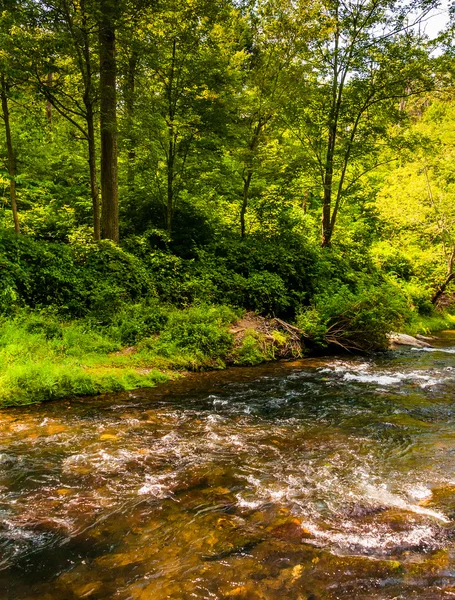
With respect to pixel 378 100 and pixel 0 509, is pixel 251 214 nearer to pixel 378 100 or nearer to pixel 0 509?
pixel 378 100

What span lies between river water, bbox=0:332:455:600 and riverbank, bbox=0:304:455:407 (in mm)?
614

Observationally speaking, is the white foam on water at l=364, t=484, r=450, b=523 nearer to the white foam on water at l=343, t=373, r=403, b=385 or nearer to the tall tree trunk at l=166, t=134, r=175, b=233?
the white foam on water at l=343, t=373, r=403, b=385

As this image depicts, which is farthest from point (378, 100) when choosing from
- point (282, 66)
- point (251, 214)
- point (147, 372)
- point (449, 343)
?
point (147, 372)

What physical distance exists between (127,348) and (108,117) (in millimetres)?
6122

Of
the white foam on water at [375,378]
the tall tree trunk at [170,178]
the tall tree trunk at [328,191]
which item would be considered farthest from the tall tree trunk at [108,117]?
the tall tree trunk at [328,191]

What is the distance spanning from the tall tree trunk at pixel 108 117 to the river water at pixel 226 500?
254 inches

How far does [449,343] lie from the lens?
13.8 metres

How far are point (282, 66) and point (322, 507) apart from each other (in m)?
14.4

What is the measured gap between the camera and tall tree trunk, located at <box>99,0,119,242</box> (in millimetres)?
9453

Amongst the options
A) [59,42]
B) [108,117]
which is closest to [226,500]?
[108,117]

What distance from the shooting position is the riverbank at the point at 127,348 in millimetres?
6973

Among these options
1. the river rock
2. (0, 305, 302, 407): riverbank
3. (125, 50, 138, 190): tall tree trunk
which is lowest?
the river rock

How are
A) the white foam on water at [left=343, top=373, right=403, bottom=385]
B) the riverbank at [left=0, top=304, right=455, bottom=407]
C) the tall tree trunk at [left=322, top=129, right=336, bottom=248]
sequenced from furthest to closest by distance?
1. the tall tree trunk at [left=322, top=129, right=336, bottom=248]
2. the white foam on water at [left=343, top=373, right=403, bottom=385]
3. the riverbank at [left=0, top=304, right=455, bottom=407]

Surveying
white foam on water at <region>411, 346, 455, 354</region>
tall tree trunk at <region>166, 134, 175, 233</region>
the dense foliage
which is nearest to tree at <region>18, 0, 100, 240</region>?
the dense foliage
